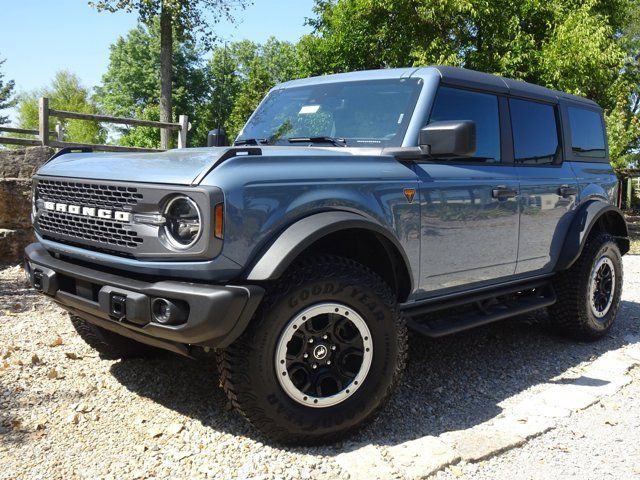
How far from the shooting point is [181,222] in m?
2.79

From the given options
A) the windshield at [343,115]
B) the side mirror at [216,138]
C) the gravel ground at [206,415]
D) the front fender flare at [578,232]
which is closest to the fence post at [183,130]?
the side mirror at [216,138]

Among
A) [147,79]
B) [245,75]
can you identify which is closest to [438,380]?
[147,79]

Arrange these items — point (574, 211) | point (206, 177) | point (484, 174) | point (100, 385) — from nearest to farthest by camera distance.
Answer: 1. point (206, 177)
2. point (100, 385)
3. point (484, 174)
4. point (574, 211)

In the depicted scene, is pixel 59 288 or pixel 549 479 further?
pixel 59 288

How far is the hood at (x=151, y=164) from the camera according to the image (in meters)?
2.79

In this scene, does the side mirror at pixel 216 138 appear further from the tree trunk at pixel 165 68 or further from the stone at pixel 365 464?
the tree trunk at pixel 165 68

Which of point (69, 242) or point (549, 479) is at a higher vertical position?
point (69, 242)

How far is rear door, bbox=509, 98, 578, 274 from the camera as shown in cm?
445

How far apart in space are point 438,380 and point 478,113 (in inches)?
71.6

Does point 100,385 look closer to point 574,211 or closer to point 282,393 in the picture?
point 282,393

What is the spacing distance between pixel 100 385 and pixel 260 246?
5.52ft

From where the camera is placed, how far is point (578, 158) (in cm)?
523

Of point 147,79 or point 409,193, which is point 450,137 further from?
point 147,79

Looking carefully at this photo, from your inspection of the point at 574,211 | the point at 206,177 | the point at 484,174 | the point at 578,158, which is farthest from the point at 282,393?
the point at 578,158
